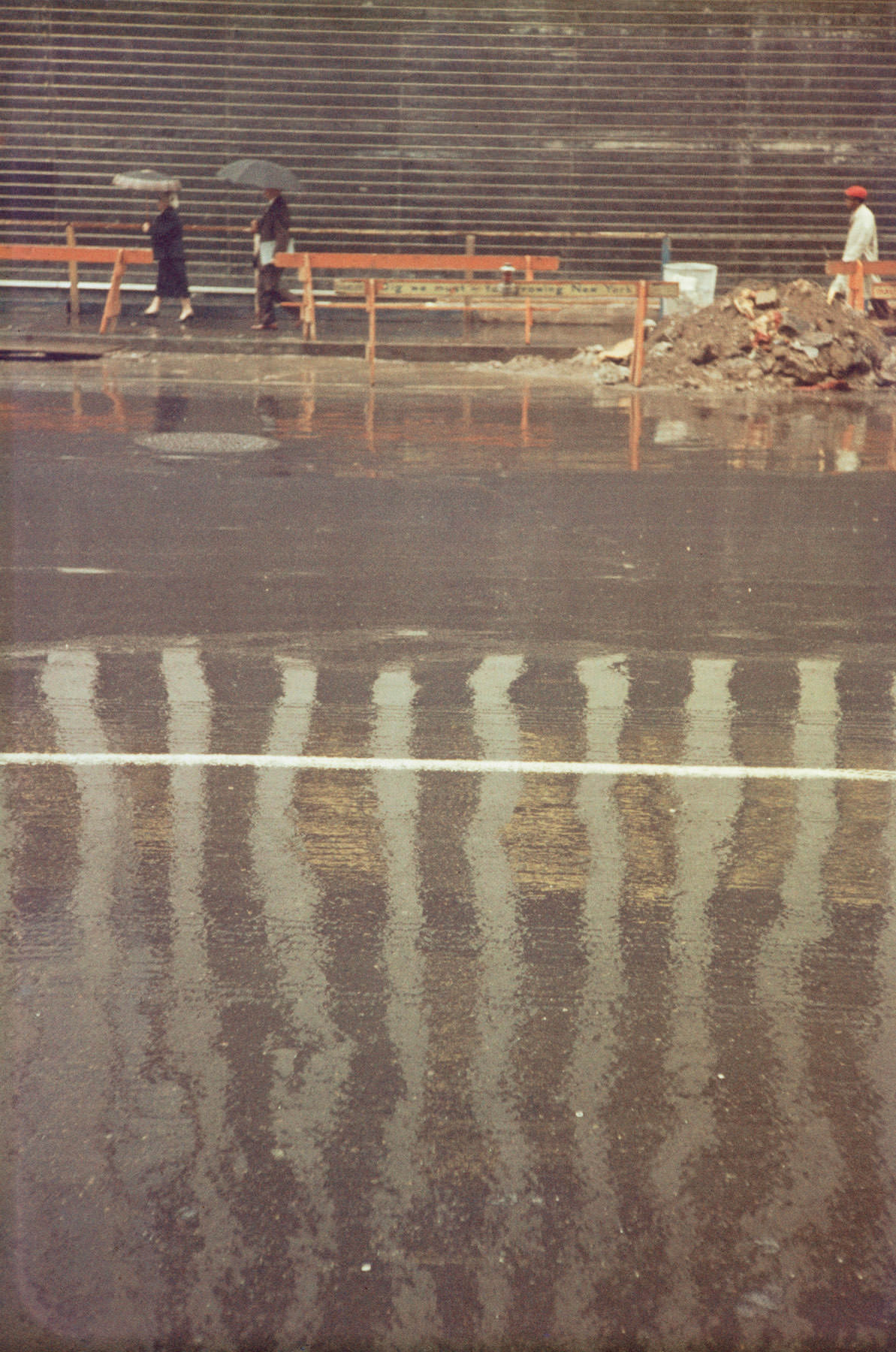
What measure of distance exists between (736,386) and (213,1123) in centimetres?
1417

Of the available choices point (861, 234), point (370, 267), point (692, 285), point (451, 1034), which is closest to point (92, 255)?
point (370, 267)

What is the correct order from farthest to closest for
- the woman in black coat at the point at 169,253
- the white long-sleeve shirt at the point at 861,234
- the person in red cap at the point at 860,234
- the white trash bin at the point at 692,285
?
the woman in black coat at the point at 169,253 < the white trash bin at the point at 692,285 < the white long-sleeve shirt at the point at 861,234 < the person in red cap at the point at 860,234

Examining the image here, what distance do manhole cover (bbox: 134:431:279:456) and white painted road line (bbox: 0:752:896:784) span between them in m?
6.54

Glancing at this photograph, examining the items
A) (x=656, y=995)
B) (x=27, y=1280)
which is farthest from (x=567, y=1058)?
(x=27, y=1280)

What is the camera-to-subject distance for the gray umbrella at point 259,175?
20875 mm

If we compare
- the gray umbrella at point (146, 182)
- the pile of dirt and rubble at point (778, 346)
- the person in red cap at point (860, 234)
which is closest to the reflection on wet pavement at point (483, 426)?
the pile of dirt and rubble at point (778, 346)

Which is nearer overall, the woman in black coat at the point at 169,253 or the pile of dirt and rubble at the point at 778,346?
the pile of dirt and rubble at the point at 778,346

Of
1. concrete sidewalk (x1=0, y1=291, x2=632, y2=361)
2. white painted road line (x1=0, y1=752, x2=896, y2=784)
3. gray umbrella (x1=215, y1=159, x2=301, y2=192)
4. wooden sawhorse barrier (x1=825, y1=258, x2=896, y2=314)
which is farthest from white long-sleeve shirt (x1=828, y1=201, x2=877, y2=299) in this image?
white painted road line (x1=0, y1=752, x2=896, y2=784)

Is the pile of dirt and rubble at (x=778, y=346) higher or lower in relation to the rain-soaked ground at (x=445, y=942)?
higher

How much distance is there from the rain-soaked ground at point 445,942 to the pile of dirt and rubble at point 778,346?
7.87 meters

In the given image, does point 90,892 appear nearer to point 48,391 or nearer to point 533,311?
point 48,391

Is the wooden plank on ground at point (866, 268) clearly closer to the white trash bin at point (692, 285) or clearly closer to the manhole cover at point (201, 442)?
the white trash bin at point (692, 285)

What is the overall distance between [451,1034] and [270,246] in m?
18.9

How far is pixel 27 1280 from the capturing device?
2.79 meters
